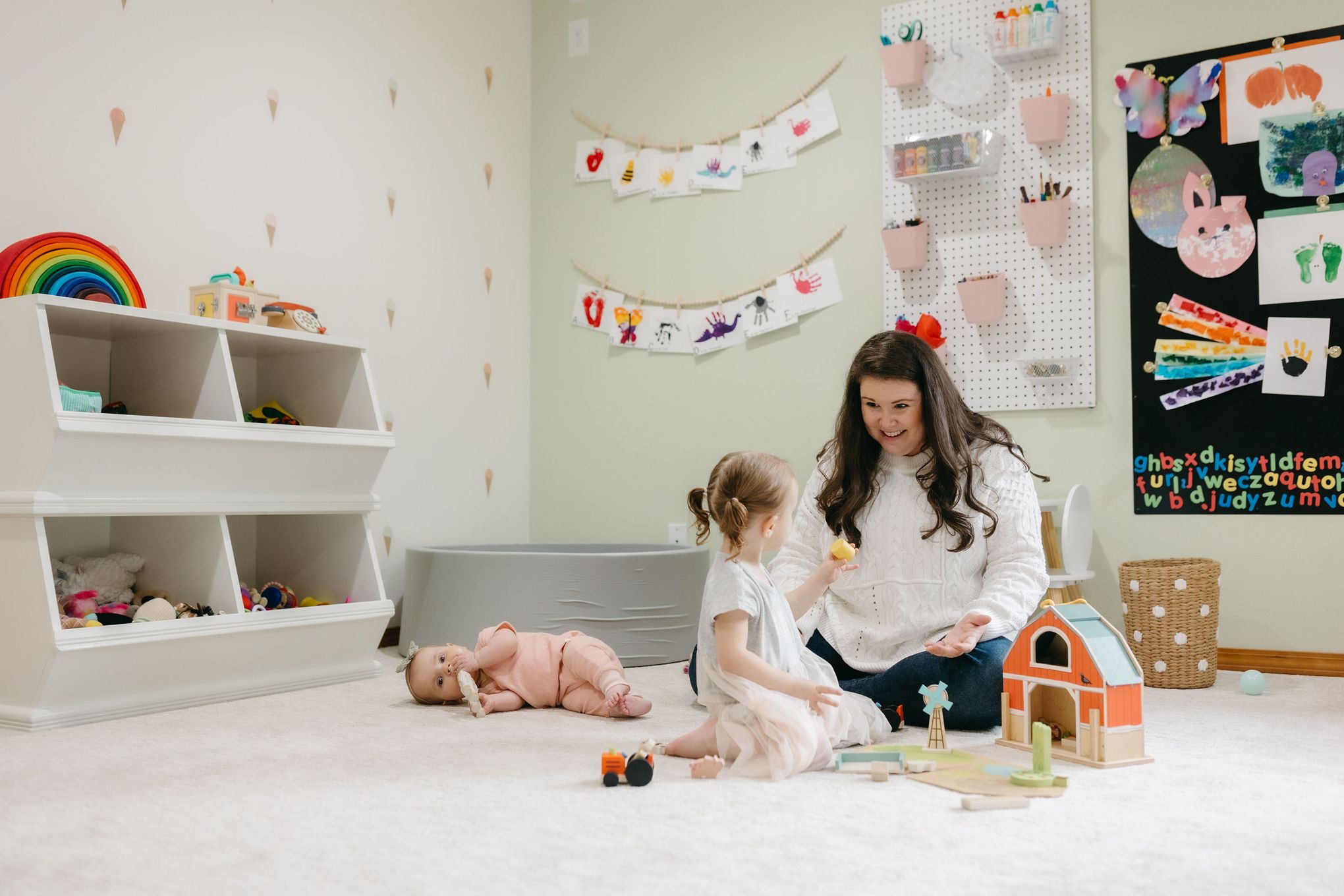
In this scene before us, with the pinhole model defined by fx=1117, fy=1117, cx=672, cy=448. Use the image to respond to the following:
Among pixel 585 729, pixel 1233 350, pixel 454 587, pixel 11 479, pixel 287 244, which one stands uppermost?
pixel 287 244

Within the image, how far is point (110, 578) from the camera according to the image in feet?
8.14

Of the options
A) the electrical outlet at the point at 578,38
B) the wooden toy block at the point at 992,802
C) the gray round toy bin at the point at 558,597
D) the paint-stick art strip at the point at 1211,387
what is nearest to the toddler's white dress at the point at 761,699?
the wooden toy block at the point at 992,802

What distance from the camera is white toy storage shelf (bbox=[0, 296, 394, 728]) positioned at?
2.19 metres

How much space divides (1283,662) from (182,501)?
8.94 feet

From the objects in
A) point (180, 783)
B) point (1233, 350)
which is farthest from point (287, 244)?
point (1233, 350)

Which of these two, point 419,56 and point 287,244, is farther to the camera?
point 419,56

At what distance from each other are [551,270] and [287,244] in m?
1.09

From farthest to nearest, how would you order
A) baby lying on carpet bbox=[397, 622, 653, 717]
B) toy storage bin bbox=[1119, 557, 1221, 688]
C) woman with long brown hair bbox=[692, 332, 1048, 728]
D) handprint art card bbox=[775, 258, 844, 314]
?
1. handprint art card bbox=[775, 258, 844, 314]
2. toy storage bin bbox=[1119, 557, 1221, 688]
3. baby lying on carpet bbox=[397, 622, 653, 717]
4. woman with long brown hair bbox=[692, 332, 1048, 728]

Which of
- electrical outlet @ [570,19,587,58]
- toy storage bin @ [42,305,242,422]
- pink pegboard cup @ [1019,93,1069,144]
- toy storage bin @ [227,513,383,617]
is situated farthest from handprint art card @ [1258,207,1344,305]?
toy storage bin @ [42,305,242,422]

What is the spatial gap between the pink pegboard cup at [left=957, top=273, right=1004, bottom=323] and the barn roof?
1338 mm

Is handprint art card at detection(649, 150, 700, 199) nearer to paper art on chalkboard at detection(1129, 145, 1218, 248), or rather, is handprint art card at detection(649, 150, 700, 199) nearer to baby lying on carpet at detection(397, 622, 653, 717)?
paper art on chalkboard at detection(1129, 145, 1218, 248)

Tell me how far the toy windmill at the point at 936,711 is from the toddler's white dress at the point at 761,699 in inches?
5.5

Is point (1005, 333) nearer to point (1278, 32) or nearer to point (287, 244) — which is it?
point (1278, 32)

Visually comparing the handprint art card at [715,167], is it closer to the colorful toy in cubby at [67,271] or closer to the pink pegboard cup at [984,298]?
the pink pegboard cup at [984,298]
